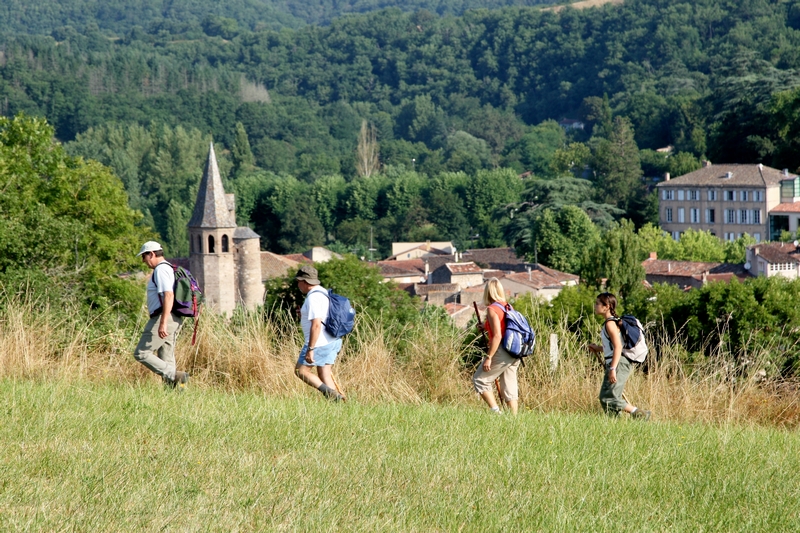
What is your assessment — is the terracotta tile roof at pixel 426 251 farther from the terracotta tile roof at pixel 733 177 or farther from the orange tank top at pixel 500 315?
the orange tank top at pixel 500 315

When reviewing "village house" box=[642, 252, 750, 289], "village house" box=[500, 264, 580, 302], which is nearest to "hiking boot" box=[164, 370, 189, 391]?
"village house" box=[500, 264, 580, 302]

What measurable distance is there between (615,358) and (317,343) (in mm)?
1901

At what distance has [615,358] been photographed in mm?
7348

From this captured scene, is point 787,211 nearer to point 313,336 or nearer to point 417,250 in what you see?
point 417,250

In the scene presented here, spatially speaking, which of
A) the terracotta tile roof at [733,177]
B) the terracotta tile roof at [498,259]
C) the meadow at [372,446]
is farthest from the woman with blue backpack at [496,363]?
the terracotta tile roof at [733,177]

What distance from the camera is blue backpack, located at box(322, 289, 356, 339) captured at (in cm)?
757

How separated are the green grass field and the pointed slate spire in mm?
45611

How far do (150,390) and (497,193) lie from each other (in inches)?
3860

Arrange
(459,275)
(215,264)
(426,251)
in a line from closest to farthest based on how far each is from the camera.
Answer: (215,264), (459,275), (426,251)

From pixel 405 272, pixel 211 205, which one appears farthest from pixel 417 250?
pixel 211 205

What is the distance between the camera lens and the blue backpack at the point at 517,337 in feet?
24.4

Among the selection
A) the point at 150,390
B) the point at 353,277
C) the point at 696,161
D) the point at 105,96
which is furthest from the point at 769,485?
the point at 105,96

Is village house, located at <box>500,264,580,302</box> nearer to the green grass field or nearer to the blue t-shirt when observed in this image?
the blue t-shirt

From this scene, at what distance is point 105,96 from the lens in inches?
6265
